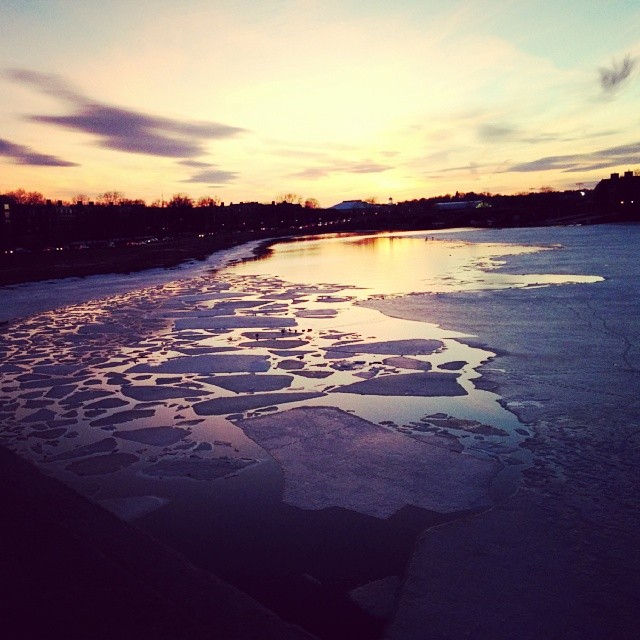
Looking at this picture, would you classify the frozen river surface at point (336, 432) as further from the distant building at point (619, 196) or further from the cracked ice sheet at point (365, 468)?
the distant building at point (619, 196)

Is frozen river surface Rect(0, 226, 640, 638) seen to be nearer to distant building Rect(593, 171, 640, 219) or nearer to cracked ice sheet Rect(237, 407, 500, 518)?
cracked ice sheet Rect(237, 407, 500, 518)

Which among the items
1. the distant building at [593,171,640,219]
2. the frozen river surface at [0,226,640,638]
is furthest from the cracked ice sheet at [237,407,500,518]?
the distant building at [593,171,640,219]

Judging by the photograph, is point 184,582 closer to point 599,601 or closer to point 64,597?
point 64,597

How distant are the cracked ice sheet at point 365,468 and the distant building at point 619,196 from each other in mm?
123378

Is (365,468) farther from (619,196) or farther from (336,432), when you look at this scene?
(619,196)

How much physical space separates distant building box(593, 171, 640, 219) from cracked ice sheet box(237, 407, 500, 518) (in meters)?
123

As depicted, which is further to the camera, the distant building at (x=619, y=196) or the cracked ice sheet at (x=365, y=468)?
the distant building at (x=619, y=196)

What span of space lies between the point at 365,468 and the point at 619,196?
136166 mm

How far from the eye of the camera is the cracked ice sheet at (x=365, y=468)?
4.67 m

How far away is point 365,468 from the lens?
5.27 m

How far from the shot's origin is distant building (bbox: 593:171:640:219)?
386ft

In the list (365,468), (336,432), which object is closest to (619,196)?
(336,432)

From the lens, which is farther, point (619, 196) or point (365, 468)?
point (619, 196)

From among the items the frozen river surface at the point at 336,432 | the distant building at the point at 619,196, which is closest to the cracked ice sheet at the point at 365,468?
the frozen river surface at the point at 336,432
